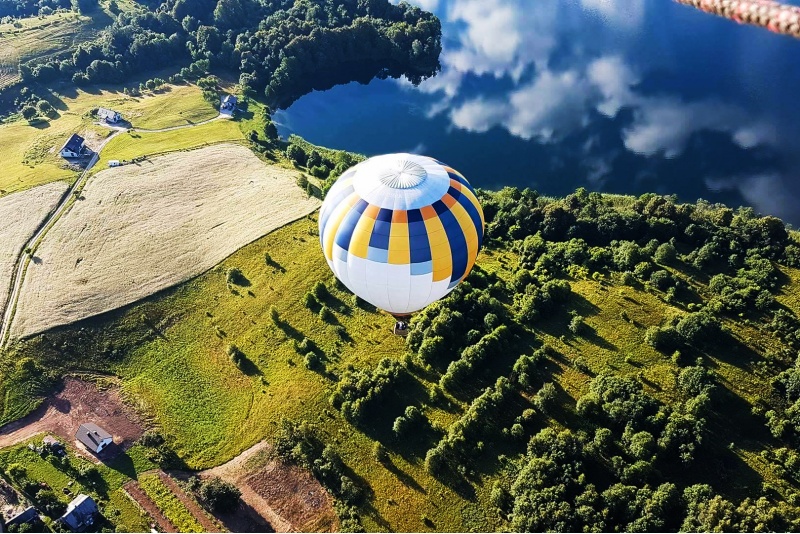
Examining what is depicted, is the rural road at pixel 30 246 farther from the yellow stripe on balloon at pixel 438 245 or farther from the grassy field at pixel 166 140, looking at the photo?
the yellow stripe on balloon at pixel 438 245

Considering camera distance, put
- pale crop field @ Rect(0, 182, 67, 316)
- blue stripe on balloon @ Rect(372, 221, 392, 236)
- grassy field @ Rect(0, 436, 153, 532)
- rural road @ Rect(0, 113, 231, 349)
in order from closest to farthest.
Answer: blue stripe on balloon @ Rect(372, 221, 392, 236) → grassy field @ Rect(0, 436, 153, 532) → rural road @ Rect(0, 113, 231, 349) → pale crop field @ Rect(0, 182, 67, 316)

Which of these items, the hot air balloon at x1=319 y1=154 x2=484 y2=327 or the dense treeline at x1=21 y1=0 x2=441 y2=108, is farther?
the dense treeline at x1=21 y1=0 x2=441 y2=108

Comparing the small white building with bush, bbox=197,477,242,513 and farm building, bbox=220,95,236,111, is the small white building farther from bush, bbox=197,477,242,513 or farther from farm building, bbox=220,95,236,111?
bush, bbox=197,477,242,513

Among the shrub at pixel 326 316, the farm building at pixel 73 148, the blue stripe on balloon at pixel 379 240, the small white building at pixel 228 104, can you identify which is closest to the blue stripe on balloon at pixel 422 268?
the blue stripe on balloon at pixel 379 240

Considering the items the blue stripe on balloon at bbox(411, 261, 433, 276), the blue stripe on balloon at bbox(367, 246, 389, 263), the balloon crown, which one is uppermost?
the balloon crown

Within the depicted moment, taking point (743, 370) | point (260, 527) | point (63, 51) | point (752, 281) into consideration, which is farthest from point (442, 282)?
point (63, 51)

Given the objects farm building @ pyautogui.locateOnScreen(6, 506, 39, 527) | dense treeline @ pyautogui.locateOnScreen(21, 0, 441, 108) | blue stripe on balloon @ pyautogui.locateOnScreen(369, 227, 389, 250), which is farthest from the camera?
dense treeline @ pyautogui.locateOnScreen(21, 0, 441, 108)

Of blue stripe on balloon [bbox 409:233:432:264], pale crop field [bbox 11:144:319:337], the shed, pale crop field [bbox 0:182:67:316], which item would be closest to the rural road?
pale crop field [bbox 0:182:67:316]
